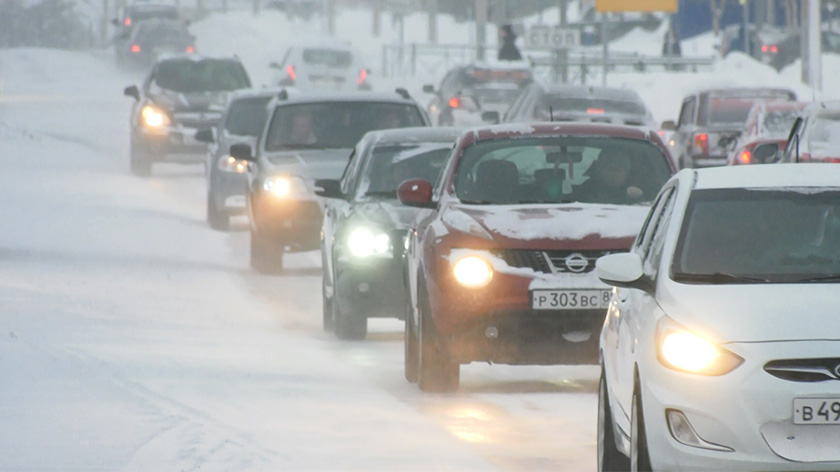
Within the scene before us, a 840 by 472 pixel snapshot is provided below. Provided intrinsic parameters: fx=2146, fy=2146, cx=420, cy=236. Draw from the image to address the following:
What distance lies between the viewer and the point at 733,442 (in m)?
6.54

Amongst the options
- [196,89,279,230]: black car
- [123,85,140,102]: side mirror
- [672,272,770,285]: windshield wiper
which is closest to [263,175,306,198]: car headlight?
[196,89,279,230]: black car

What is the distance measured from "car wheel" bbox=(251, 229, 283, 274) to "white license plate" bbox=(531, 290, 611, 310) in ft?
26.7

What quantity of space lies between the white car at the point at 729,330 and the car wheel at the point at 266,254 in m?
11.0

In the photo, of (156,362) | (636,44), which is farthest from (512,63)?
(636,44)

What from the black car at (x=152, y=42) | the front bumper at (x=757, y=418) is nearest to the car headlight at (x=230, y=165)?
the front bumper at (x=757, y=418)

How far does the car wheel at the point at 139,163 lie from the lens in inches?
1257

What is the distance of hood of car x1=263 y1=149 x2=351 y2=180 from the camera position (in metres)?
18.2

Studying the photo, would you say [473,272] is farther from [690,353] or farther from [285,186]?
[285,186]

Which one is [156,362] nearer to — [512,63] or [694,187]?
[694,187]

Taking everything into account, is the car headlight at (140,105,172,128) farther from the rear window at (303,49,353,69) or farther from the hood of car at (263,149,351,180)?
the rear window at (303,49,353,69)

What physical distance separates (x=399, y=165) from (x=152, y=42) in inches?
2322

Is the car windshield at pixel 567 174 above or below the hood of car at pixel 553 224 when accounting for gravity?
above

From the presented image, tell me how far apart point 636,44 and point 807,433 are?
301 feet

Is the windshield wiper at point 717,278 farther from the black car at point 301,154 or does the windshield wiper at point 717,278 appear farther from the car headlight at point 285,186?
the car headlight at point 285,186
